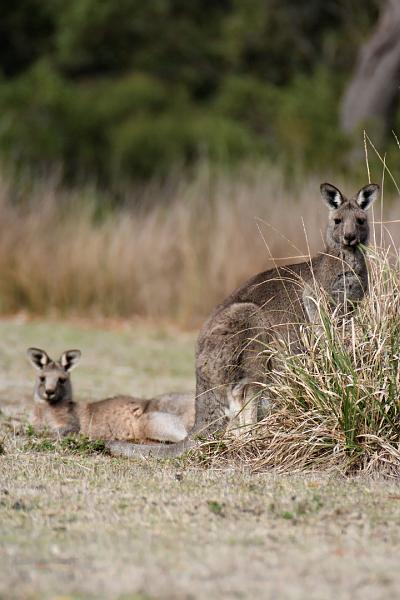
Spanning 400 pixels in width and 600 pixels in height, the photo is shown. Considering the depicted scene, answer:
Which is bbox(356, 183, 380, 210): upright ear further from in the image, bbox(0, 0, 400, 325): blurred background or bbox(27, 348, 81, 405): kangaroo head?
bbox(27, 348, 81, 405): kangaroo head

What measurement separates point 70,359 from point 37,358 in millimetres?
242

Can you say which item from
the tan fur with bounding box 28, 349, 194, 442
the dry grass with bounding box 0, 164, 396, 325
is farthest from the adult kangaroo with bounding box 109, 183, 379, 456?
the dry grass with bounding box 0, 164, 396, 325

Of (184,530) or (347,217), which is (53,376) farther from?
(184,530)

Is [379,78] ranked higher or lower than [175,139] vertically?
higher

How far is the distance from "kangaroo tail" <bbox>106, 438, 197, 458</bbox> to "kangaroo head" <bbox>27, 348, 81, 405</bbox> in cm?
168

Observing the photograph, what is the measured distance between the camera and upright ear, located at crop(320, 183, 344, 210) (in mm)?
7164

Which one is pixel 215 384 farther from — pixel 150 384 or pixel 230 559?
pixel 150 384

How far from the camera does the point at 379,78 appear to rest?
22250 millimetres

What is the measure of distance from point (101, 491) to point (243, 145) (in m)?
20.6

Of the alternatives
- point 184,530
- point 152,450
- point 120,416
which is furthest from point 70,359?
point 184,530

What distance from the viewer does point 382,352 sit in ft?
20.6

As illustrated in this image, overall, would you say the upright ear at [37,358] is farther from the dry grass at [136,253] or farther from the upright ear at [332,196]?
the dry grass at [136,253]

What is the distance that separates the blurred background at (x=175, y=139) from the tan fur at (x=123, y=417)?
1370 mm

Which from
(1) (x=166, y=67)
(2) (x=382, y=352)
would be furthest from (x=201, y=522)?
(1) (x=166, y=67)
